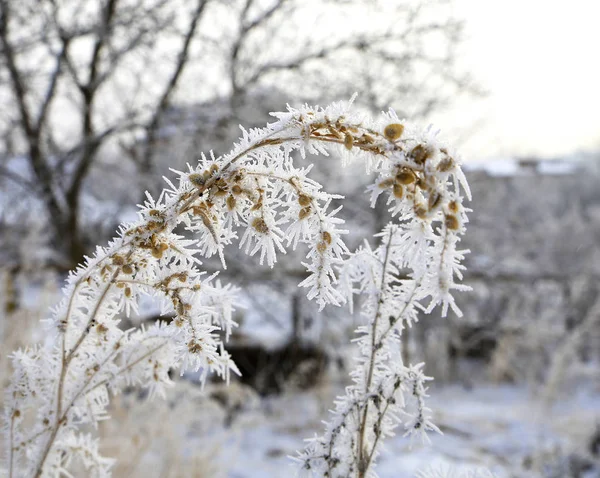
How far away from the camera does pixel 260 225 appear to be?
83 centimetres

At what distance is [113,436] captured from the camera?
2.55 meters

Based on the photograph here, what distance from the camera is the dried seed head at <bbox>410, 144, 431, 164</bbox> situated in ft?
2.31

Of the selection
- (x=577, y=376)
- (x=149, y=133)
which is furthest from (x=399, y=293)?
(x=577, y=376)

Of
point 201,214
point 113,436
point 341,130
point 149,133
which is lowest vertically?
point 113,436

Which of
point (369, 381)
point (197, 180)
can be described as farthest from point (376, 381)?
point (197, 180)

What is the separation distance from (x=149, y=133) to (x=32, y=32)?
1179 mm

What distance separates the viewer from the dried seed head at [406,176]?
2.35 ft

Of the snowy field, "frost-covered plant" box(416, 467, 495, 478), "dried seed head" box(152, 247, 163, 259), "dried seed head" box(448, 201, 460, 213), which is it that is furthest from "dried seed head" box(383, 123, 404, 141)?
the snowy field

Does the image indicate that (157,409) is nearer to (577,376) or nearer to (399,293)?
(399,293)

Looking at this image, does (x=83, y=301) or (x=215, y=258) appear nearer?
(x=83, y=301)

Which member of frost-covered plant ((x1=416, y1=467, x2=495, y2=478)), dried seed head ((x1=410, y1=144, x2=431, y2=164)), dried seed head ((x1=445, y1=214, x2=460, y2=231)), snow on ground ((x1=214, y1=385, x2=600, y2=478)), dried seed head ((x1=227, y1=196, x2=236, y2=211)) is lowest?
snow on ground ((x1=214, y1=385, x2=600, y2=478))

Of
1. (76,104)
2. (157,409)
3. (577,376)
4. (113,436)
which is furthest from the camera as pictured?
(577,376)

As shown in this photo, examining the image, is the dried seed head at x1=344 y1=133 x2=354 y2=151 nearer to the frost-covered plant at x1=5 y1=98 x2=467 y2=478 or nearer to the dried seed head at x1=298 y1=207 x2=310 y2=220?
the frost-covered plant at x1=5 y1=98 x2=467 y2=478

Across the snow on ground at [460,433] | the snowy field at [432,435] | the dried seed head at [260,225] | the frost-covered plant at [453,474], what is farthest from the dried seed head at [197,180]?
the snow on ground at [460,433]
